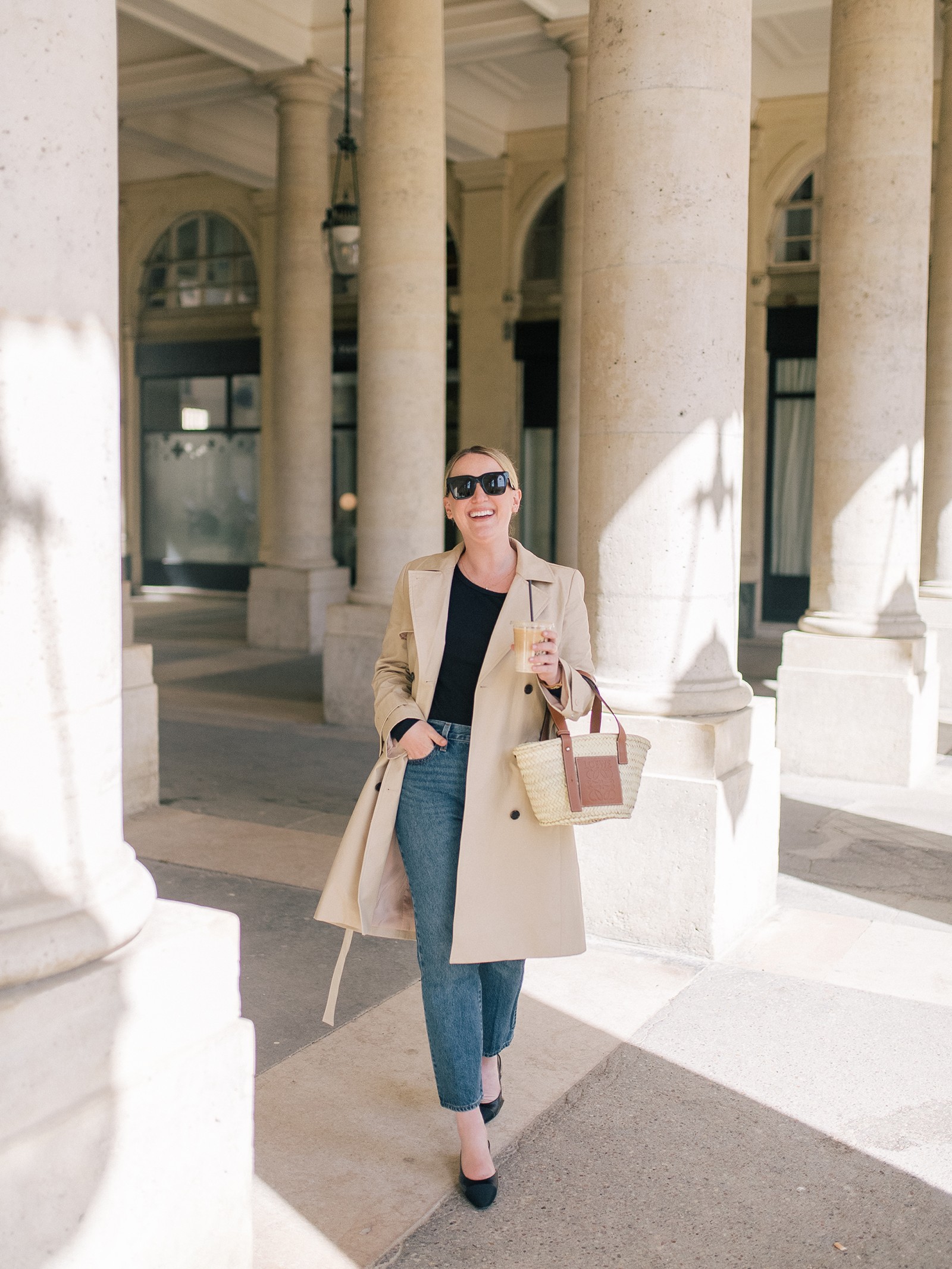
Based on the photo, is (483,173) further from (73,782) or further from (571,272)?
(73,782)

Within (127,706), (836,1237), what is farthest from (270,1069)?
(127,706)

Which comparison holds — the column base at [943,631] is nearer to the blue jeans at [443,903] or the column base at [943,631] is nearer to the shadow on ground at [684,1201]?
the shadow on ground at [684,1201]

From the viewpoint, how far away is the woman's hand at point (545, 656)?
10.3 feet

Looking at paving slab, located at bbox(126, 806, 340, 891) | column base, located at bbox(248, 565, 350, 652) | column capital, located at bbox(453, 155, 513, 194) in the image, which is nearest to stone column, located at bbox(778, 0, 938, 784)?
paving slab, located at bbox(126, 806, 340, 891)

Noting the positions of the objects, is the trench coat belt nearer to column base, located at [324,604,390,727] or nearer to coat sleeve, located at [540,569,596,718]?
coat sleeve, located at [540,569,596,718]

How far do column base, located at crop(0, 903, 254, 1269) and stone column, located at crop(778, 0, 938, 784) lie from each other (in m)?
6.55

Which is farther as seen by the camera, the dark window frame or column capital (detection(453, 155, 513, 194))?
column capital (detection(453, 155, 513, 194))

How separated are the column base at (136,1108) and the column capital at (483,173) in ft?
60.2

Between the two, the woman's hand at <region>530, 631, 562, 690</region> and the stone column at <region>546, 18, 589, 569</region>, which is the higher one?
the stone column at <region>546, 18, 589, 569</region>

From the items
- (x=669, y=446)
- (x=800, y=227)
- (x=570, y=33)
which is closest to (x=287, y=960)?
(x=669, y=446)

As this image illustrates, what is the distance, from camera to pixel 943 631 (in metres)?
11.6

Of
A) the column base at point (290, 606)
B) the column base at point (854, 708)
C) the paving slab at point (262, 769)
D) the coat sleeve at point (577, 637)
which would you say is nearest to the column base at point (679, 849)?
the coat sleeve at point (577, 637)

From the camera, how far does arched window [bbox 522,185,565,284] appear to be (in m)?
19.7

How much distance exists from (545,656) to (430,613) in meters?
0.47
